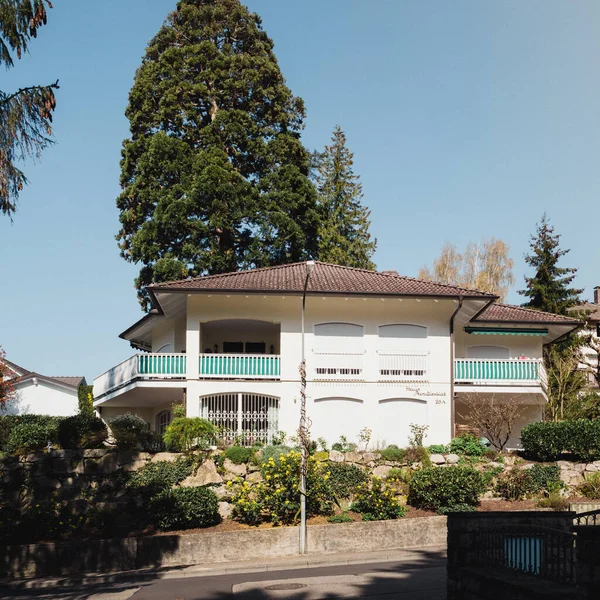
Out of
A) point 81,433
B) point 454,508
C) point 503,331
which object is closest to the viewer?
point 454,508

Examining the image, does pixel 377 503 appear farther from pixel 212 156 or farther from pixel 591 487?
pixel 212 156

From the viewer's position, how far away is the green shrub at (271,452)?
1019 inches

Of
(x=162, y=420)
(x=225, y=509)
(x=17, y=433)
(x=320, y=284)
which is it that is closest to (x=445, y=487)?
(x=225, y=509)

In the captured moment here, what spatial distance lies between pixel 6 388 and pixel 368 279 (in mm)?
22726

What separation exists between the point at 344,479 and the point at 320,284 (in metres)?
8.93

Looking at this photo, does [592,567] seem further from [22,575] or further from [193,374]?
[193,374]

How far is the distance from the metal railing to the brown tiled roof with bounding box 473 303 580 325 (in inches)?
824

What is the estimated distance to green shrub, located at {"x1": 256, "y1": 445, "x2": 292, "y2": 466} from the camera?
2589 cm

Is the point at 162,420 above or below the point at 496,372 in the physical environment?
below

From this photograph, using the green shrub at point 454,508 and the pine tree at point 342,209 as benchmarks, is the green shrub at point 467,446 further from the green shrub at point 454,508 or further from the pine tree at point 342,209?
the pine tree at point 342,209

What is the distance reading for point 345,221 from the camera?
54875 millimetres

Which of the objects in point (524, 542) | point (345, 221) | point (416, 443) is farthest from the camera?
point (345, 221)

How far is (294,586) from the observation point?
52.1 ft

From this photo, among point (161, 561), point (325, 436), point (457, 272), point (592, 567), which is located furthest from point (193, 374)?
point (457, 272)
